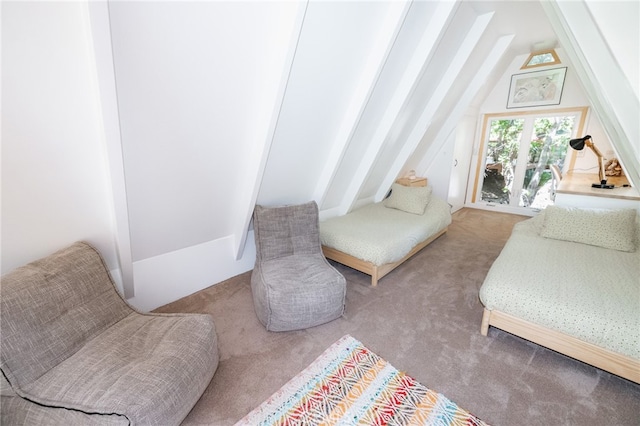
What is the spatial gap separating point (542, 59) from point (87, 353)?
6.38 metres

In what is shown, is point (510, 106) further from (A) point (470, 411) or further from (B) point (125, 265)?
(B) point (125, 265)

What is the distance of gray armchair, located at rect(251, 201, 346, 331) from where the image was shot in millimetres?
1864

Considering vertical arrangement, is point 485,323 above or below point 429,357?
above

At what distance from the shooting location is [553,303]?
1576mm

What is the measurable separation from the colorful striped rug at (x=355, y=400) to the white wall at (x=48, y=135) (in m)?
1.46

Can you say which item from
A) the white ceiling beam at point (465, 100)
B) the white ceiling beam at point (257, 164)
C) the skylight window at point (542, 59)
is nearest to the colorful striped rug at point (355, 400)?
the white ceiling beam at point (257, 164)

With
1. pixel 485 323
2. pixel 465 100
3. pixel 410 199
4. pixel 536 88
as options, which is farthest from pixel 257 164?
pixel 536 88

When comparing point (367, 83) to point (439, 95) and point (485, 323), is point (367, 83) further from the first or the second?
point (485, 323)

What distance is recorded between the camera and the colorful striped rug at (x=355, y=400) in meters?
1.33

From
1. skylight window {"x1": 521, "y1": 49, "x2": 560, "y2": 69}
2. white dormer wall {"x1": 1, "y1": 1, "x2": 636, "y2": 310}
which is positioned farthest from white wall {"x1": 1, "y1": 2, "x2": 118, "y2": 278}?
skylight window {"x1": 521, "y1": 49, "x2": 560, "y2": 69}

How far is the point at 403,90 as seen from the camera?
2.40 metres

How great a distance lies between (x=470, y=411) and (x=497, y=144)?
501cm

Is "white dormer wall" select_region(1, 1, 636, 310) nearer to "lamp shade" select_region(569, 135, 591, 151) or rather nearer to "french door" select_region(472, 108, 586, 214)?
"lamp shade" select_region(569, 135, 591, 151)

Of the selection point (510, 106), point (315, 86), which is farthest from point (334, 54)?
point (510, 106)
